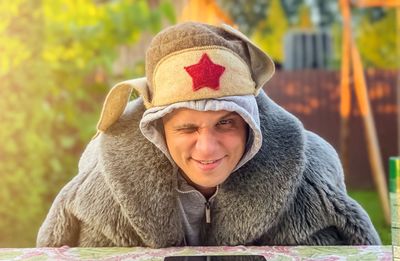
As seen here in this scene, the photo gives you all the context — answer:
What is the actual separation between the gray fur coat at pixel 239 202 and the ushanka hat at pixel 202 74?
66 mm

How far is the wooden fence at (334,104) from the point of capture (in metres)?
4.16

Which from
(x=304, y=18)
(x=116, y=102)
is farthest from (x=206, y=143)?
(x=304, y=18)

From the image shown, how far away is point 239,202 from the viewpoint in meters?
1.17

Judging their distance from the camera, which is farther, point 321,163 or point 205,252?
point 321,163

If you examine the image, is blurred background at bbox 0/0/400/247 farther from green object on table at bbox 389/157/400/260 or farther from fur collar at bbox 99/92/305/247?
green object on table at bbox 389/157/400/260

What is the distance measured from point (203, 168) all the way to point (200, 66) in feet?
0.53

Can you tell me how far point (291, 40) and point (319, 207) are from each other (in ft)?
11.3

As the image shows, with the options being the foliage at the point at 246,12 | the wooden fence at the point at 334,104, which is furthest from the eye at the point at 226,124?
the foliage at the point at 246,12

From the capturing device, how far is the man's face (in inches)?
41.6

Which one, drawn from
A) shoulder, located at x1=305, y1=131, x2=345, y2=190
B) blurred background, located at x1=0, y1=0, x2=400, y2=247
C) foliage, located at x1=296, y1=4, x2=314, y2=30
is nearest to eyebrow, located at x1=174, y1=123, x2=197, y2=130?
shoulder, located at x1=305, y1=131, x2=345, y2=190

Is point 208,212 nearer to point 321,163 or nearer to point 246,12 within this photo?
point 321,163

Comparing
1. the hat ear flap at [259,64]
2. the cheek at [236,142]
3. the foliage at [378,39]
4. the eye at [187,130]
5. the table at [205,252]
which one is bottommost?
the table at [205,252]

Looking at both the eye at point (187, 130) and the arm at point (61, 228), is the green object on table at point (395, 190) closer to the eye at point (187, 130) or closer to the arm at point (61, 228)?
the eye at point (187, 130)

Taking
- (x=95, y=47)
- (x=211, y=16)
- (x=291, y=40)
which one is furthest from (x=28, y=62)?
(x=291, y=40)
